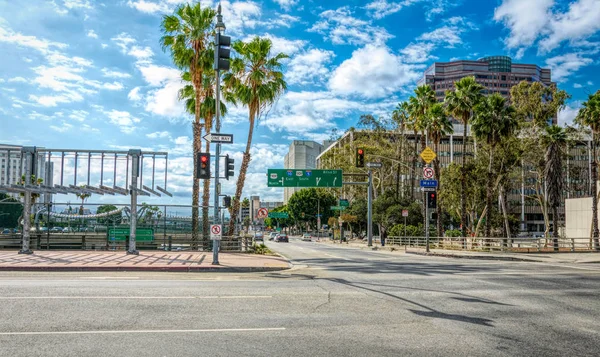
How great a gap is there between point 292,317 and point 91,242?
20.2 meters

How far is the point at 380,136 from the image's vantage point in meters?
72.8

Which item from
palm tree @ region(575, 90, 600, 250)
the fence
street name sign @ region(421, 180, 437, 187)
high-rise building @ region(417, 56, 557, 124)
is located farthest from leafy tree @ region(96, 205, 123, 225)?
high-rise building @ region(417, 56, 557, 124)

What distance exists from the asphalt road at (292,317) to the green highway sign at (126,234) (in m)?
11.2

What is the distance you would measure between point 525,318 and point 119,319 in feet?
24.5

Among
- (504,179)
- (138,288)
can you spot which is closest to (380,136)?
(504,179)

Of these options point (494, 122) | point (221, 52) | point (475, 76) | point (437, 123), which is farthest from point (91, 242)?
point (475, 76)

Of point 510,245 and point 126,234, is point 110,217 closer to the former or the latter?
point 126,234

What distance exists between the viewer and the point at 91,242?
26.1 metres

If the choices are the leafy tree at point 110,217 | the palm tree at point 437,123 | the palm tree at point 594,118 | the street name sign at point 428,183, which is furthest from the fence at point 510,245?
the leafy tree at point 110,217

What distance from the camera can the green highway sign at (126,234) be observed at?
2602 cm

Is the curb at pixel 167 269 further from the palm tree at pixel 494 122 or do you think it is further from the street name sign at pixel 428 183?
the palm tree at pixel 494 122

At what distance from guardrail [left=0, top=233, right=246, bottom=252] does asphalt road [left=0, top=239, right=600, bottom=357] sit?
36.7 feet

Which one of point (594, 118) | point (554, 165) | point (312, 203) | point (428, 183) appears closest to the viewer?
point (428, 183)

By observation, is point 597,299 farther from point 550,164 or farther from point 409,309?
point 550,164
